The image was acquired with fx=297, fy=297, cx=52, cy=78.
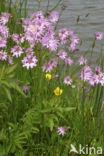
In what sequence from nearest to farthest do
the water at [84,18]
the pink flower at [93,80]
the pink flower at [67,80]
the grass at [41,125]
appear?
the pink flower at [93,80] → the grass at [41,125] → the pink flower at [67,80] → the water at [84,18]

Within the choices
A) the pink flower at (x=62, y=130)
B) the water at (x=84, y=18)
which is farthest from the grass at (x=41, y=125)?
the water at (x=84, y=18)

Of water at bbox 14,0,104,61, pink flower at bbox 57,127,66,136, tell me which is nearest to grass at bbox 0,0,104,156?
pink flower at bbox 57,127,66,136

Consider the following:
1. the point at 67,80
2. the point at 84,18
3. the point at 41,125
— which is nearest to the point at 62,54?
the point at 67,80

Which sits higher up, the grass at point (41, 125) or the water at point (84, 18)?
the water at point (84, 18)

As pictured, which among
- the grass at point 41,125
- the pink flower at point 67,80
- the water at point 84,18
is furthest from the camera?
the water at point 84,18

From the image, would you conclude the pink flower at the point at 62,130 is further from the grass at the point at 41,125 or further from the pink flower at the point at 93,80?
the pink flower at the point at 93,80

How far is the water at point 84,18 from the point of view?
4744mm

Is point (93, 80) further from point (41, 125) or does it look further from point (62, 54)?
point (41, 125)

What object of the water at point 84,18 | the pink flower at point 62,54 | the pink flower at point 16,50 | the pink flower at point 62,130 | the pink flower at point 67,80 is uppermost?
the water at point 84,18

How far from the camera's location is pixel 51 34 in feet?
6.47

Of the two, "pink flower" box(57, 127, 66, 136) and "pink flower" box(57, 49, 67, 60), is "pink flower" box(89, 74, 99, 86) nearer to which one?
"pink flower" box(57, 49, 67, 60)

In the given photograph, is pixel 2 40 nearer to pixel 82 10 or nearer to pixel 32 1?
pixel 82 10

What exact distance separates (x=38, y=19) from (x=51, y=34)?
0.14m

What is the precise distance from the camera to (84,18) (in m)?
5.62
